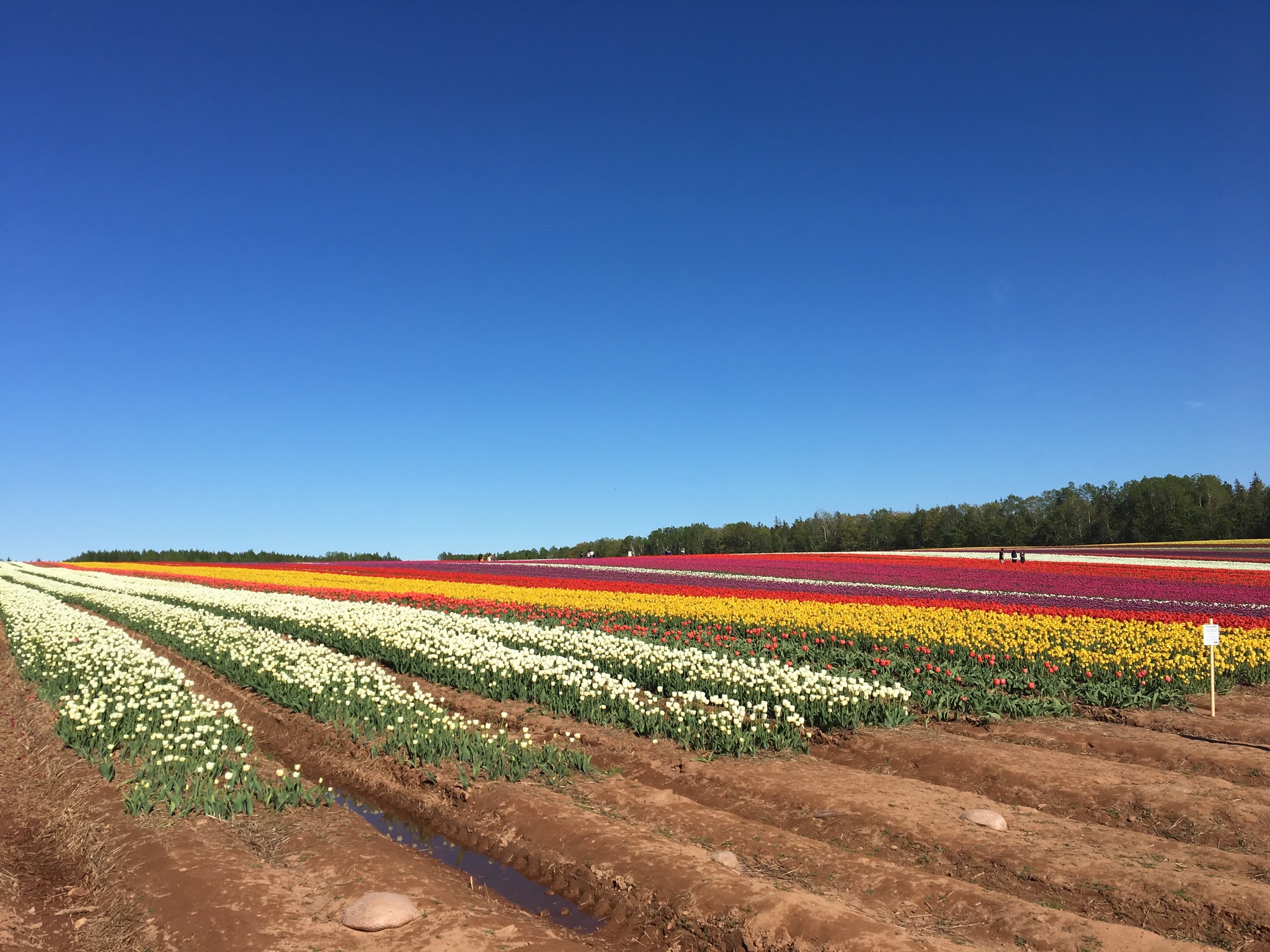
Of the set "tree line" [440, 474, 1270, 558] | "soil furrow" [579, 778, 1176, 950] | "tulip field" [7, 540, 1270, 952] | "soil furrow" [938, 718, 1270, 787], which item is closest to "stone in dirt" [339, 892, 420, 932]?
"tulip field" [7, 540, 1270, 952]

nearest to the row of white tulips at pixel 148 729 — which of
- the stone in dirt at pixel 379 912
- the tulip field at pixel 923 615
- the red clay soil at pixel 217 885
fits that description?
the red clay soil at pixel 217 885

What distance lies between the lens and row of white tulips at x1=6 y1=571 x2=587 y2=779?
29.2ft

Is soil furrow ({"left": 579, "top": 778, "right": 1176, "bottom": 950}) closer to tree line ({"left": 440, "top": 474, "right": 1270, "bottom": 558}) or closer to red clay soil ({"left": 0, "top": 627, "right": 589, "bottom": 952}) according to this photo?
red clay soil ({"left": 0, "top": 627, "right": 589, "bottom": 952})

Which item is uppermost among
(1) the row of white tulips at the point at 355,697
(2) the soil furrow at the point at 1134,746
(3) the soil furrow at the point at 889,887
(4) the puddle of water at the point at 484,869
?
(1) the row of white tulips at the point at 355,697

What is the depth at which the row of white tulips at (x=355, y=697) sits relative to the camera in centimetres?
890

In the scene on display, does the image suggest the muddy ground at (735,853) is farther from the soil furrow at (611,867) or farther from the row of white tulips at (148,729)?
the row of white tulips at (148,729)

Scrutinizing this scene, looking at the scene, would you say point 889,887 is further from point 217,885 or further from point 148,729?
point 148,729

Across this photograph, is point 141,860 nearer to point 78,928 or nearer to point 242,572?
point 78,928

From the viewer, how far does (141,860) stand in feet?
20.5

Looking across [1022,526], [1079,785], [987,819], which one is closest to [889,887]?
[987,819]

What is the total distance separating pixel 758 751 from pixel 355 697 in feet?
20.3

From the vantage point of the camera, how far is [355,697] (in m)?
11.5

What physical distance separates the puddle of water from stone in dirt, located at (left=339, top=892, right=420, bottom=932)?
0.93m

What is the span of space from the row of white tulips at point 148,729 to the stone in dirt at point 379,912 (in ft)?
8.44
